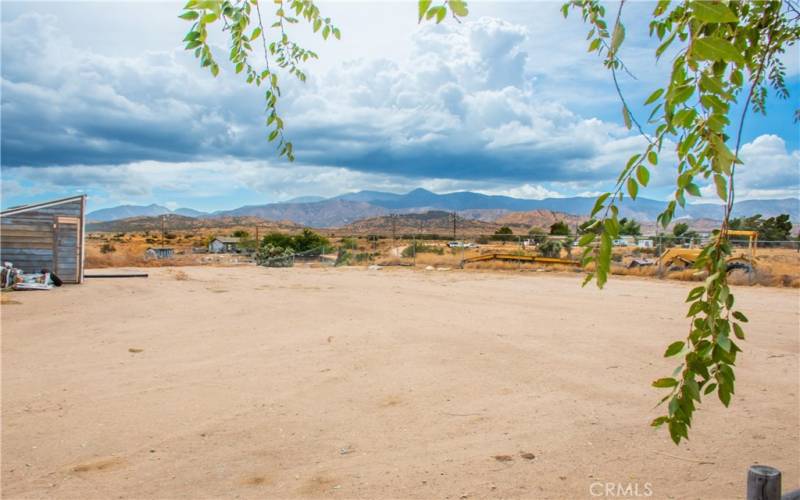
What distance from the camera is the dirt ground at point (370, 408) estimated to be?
4387 mm

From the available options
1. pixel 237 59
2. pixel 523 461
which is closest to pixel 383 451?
pixel 523 461

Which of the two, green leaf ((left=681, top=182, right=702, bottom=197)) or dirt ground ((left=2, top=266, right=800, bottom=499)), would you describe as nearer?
green leaf ((left=681, top=182, right=702, bottom=197))

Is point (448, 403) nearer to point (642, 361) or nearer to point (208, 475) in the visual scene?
point (208, 475)

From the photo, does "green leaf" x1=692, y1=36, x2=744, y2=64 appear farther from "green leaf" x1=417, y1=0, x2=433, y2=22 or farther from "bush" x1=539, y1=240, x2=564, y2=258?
"bush" x1=539, y1=240, x2=564, y2=258

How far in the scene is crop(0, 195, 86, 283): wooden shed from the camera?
57.0 feet

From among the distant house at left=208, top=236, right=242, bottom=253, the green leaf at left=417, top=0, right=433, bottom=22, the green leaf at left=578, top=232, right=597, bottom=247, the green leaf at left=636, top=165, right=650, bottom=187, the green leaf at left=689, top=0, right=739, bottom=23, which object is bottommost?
the distant house at left=208, top=236, right=242, bottom=253

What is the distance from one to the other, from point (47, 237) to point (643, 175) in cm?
2021

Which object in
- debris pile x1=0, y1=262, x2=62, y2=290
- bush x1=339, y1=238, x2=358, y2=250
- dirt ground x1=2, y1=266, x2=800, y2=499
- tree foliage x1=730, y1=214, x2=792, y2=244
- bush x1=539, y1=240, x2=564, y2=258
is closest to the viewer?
dirt ground x1=2, y1=266, x2=800, y2=499

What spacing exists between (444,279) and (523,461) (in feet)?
61.0

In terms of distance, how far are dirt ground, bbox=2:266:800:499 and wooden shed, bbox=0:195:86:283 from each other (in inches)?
256

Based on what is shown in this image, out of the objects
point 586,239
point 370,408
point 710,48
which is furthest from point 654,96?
point 370,408

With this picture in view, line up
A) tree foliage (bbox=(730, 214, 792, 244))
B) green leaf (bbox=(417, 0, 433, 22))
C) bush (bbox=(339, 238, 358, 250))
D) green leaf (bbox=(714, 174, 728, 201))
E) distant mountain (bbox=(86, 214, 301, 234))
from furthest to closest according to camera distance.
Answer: distant mountain (bbox=(86, 214, 301, 234)) < tree foliage (bbox=(730, 214, 792, 244)) < bush (bbox=(339, 238, 358, 250)) < green leaf (bbox=(714, 174, 728, 201)) < green leaf (bbox=(417, 0, 433, 22))

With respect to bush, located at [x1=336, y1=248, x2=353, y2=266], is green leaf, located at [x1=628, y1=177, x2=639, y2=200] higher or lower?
higher

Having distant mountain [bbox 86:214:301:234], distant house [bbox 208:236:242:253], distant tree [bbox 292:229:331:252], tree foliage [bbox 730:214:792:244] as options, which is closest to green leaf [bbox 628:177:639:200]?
tree foliage [bbox 730:214:792:244]
